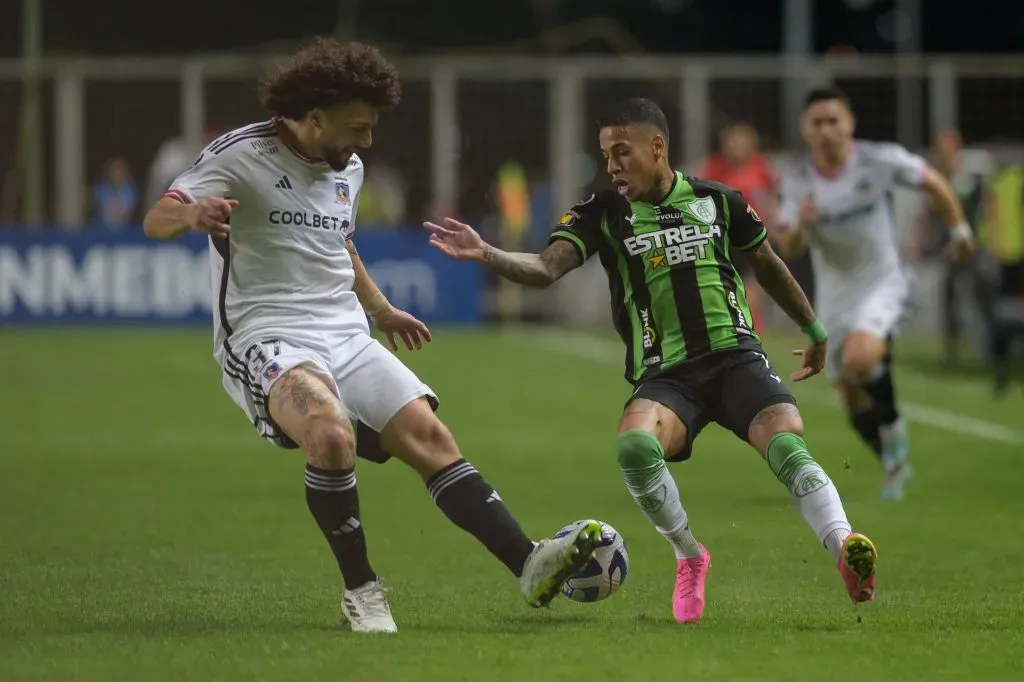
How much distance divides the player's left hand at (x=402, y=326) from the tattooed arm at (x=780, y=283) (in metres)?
1.29

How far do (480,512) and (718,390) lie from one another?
3.39ft

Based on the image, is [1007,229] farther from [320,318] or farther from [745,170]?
[320,318]

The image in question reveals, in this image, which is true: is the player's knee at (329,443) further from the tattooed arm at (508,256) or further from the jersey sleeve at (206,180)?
the jersey sleeve at (206,180)

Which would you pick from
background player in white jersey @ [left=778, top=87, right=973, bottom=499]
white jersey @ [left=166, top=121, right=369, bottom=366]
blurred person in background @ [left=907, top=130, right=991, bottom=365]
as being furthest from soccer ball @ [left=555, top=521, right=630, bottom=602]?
blurred person in background @ [left=907, top=130, right=991, bottom=365]

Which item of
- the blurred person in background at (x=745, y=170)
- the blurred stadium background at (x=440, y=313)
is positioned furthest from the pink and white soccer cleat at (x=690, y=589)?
the blurred person in background at (x=745, y=170)

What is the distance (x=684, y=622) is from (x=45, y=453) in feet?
23.9

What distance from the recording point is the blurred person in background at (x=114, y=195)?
2756 centimetres

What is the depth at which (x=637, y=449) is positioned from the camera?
277 inches

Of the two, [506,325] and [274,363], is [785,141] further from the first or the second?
[274,363]

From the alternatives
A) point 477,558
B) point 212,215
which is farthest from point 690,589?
point 212,215

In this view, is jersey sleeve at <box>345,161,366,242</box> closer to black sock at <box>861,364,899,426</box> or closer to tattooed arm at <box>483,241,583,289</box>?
tattooed arm at <box>483,241,583,289</box>

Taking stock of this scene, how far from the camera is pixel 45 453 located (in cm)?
1330

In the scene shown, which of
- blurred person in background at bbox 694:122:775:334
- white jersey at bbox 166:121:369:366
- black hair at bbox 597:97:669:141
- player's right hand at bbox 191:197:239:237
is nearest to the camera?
player's right hand at bbox 191:197:239:237

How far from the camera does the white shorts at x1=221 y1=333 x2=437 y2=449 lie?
6949 millimetres
